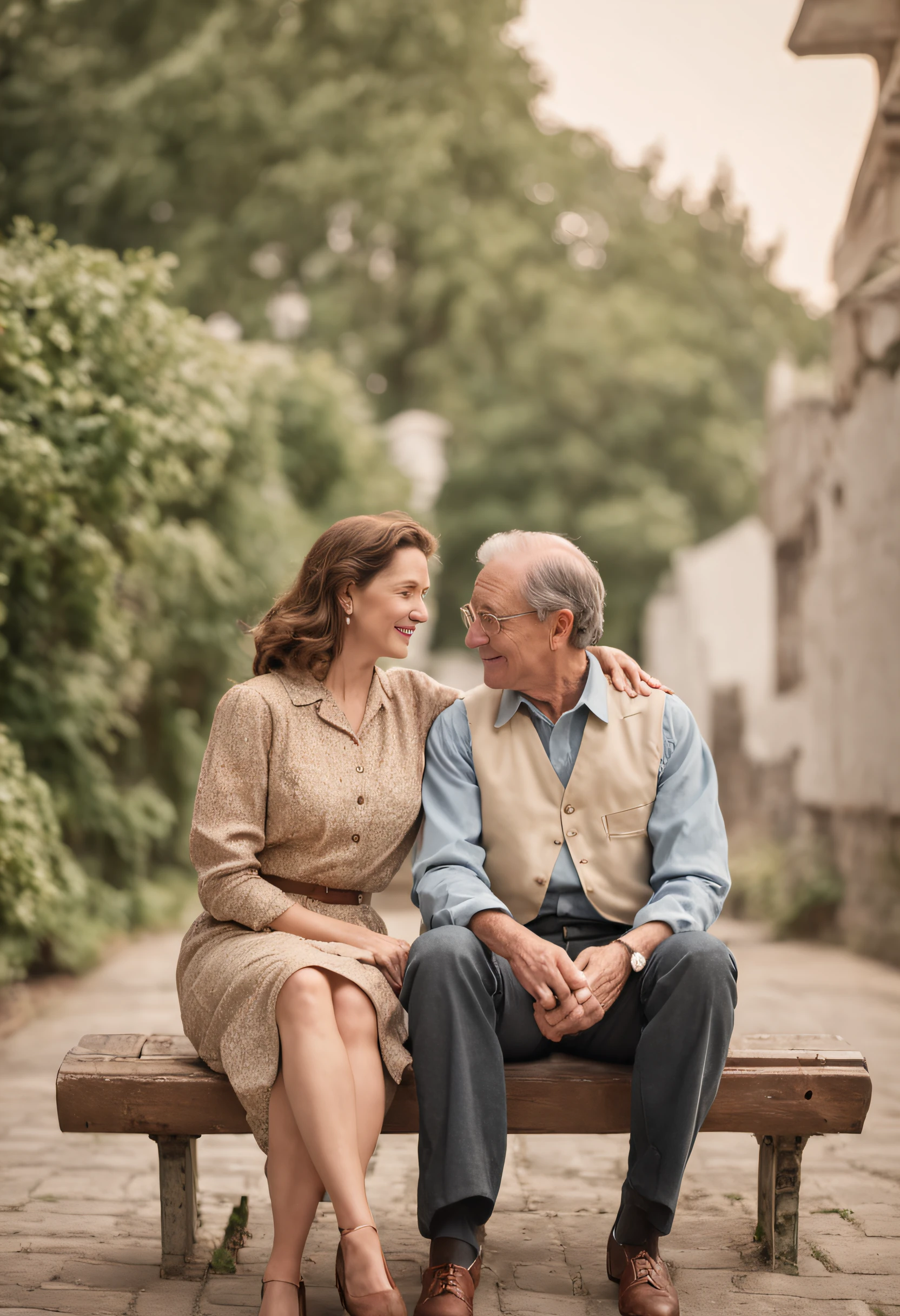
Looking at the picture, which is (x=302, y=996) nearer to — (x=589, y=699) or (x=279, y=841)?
(x=279, y=841)

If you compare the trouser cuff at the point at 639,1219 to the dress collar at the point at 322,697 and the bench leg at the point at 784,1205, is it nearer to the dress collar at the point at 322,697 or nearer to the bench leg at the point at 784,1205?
the bench leg at the point at 784,1205

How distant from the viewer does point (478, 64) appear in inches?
802

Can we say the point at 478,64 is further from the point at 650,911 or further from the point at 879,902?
the point at 650,911

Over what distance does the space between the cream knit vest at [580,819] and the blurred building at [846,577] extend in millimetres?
4619

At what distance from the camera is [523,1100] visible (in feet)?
9.27

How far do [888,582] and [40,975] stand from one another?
5292mm

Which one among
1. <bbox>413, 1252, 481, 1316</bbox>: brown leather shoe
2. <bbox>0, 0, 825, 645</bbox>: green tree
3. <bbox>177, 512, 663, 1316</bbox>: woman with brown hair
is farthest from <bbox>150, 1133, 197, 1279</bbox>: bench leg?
<bbox>0, 0, 825, 645</bbox>: green tree

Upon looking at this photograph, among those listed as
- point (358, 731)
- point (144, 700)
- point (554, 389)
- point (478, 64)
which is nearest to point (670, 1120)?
point (358, 731)

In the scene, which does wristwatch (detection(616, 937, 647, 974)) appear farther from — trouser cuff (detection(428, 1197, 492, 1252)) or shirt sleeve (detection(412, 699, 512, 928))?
trouser cuff (detection(428, 1197, 492, 1252))

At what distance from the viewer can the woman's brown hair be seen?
125 inches

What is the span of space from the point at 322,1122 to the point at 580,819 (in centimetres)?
91

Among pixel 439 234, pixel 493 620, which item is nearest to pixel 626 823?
pixel 493 620

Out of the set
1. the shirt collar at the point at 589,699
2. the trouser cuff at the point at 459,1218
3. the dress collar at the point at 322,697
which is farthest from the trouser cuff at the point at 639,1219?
the dress collar at the point at 322,697

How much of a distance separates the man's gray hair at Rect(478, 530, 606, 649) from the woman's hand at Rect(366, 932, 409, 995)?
827 millimetres
